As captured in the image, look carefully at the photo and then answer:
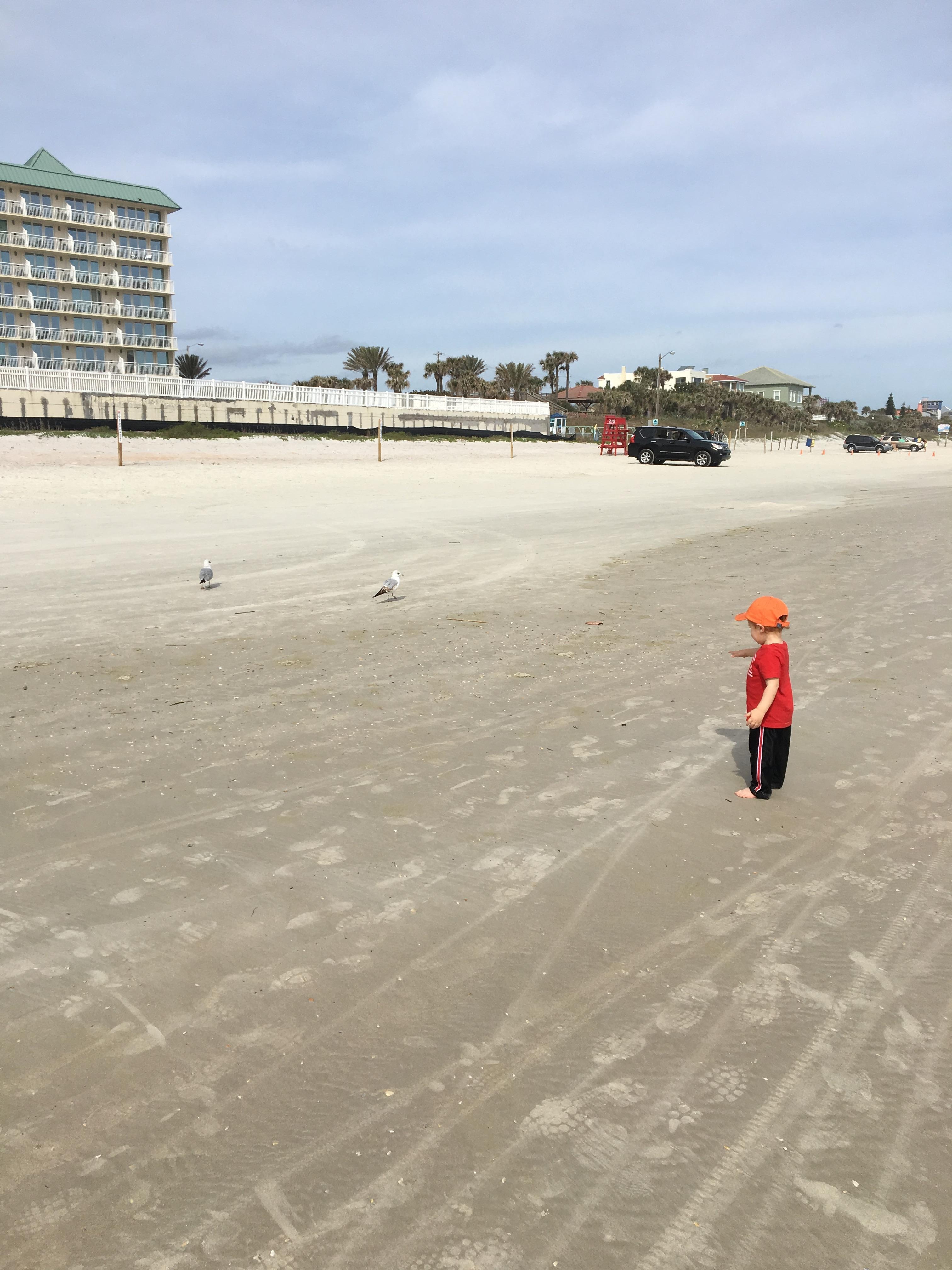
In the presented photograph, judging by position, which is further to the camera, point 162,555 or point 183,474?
point 183,474

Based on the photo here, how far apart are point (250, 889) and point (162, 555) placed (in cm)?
948

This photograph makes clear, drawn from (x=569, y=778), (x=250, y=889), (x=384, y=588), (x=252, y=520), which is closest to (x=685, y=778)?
(x=569, y=778)

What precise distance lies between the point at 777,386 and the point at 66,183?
404 feet

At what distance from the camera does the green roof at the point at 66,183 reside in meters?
63.5

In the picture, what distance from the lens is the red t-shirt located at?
15.4 ft

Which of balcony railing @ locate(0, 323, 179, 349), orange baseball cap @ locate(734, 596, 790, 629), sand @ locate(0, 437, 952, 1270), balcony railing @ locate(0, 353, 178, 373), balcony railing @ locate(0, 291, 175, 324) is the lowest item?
sand @ locate(0, 437, 952, 1270)

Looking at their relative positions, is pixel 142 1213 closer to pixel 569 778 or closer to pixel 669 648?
pixel 569 778

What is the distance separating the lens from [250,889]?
3.78 m

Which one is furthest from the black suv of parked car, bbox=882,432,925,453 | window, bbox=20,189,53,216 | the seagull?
window, bbox=20,189,53,216

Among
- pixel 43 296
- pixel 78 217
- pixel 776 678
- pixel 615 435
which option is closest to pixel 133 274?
pixel 78 217

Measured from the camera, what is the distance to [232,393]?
45.9 m

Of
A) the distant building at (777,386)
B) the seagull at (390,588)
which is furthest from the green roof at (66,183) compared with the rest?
the distant building at (777,386)

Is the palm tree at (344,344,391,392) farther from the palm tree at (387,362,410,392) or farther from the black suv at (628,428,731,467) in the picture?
the black suv at (628,428,731,467)

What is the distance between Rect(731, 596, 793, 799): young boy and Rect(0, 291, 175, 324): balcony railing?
6957 centimetres
